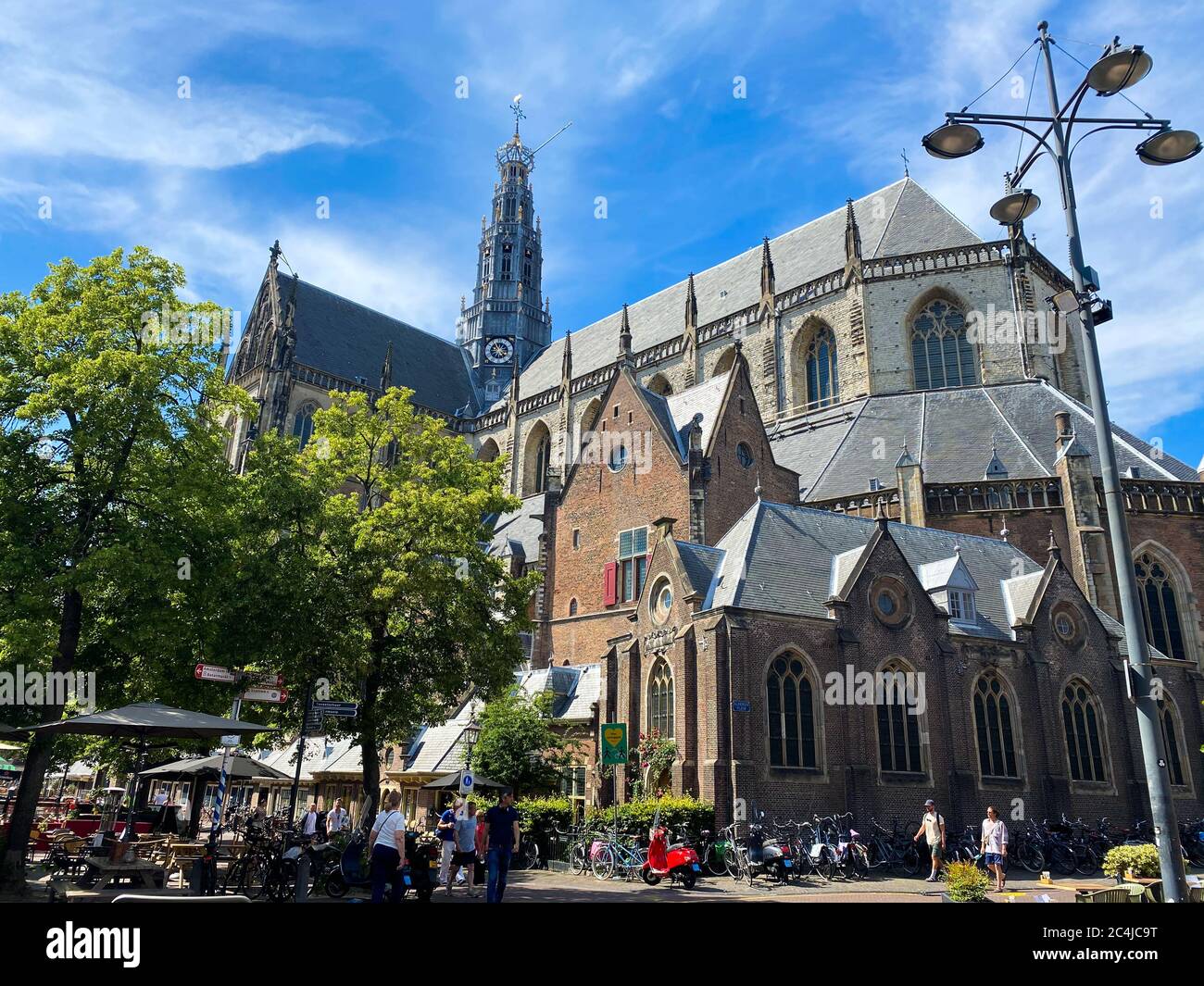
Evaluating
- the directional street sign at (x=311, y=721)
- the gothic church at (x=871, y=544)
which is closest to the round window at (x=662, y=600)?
the gothic church at (x=871, y=544)

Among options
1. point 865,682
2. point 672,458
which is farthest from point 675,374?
point 865,682

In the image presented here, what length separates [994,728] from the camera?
23.8 metres

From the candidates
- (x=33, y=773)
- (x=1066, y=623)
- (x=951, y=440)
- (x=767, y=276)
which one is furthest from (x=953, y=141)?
(x=767, y=276)

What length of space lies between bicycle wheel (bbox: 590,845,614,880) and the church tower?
5715cm

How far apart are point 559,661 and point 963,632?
547 inches

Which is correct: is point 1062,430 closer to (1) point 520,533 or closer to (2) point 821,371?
(2) point 821,371

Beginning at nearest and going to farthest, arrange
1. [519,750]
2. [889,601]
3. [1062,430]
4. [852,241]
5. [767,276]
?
[889,601] → [519,750] → [1062,430] → [852,241] → [767,276]

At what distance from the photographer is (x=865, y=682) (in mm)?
21875

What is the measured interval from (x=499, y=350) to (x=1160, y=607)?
5523 centimetres

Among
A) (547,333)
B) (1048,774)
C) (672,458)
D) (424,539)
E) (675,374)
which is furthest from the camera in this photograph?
(547,333)

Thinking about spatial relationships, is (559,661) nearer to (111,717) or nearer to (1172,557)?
(111,717)

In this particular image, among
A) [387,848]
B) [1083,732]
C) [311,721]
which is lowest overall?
[387,848]

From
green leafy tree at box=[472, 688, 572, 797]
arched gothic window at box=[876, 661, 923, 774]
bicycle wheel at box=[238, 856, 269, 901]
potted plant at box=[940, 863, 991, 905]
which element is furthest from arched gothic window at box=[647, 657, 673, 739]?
potted plant at box=[940, 863, 991, 905]

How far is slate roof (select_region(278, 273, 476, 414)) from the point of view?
61500 millimetres
